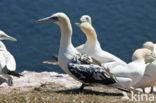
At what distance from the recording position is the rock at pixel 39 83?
955 cm

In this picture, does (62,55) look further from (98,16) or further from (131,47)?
(98,16)

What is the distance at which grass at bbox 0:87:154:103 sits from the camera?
7.50 meters

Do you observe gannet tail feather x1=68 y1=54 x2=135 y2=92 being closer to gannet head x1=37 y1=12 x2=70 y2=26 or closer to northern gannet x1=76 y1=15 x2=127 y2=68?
gannet head x1=37 y1=12 x2=70 y2=26

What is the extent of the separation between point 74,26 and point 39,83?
8078 mm

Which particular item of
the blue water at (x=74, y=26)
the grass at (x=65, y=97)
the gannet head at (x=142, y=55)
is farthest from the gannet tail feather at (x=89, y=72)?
the blue water at (x=74, y=26)

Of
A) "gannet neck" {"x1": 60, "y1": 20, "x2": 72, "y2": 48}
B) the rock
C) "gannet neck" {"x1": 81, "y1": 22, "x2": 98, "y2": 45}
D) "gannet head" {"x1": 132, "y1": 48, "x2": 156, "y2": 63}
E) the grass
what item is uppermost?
"gannet neck" {"x1": 81, "y1": 22, "x2": 98, "y2": 45}

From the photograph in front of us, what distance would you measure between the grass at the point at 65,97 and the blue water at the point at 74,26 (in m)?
7.62

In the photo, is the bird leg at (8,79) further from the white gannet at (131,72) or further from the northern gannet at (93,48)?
the white gannet at (131,72)

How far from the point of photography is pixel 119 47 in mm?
17938

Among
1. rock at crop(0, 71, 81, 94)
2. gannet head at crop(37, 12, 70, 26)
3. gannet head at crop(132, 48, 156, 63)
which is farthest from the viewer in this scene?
gannet head at crop(132, 48, 156, 63)

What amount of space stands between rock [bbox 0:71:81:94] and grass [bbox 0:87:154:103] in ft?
1.88

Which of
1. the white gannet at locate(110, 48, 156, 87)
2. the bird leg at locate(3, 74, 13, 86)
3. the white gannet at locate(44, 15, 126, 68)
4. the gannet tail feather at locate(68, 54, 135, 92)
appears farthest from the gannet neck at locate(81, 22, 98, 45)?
the gannet tail feather at locate(68, 54, 135, 92)

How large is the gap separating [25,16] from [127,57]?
169 inches

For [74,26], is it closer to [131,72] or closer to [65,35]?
[131,72]
